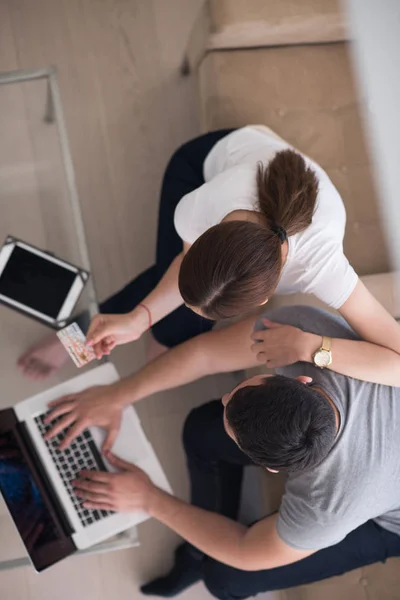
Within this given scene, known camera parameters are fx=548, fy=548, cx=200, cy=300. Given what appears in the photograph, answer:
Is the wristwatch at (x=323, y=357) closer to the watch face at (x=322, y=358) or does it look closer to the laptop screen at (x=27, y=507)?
the watch face at (x=322, y=358)

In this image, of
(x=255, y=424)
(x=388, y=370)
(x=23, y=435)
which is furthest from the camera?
(x=23, y=435)

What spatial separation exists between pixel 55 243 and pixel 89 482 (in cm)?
78

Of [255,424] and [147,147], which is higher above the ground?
[147,147]

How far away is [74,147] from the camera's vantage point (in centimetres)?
189

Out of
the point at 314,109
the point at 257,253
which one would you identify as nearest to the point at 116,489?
the point at 257,253

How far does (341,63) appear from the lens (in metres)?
1.62

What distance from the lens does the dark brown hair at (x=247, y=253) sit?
0.95m

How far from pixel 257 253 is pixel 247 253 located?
18mm

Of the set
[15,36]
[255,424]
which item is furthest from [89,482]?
[15,36]

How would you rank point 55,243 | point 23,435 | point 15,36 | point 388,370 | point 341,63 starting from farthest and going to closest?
point 15,36
point 55,243
point 341,63
point 23,435
point 388,370

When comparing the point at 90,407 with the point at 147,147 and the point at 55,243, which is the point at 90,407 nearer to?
the point at 55,243

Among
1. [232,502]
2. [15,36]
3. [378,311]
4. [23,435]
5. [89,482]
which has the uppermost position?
[15,36]

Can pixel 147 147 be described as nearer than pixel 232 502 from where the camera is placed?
No

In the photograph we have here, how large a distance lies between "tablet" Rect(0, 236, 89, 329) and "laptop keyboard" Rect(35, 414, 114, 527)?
255mm
